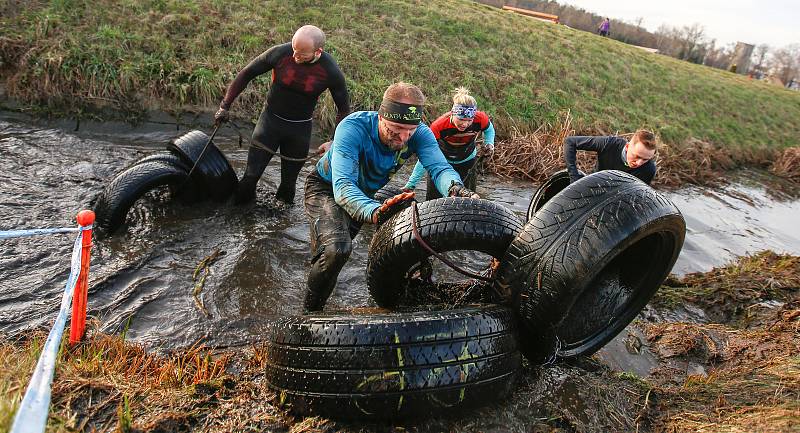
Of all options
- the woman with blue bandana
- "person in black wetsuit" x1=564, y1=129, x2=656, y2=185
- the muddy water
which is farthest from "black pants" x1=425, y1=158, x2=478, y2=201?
"person in black wetsuit" x1=564, y1=129, x2=656, y2=185

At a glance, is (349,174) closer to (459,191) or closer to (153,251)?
(459,191)

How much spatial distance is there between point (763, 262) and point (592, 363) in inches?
169

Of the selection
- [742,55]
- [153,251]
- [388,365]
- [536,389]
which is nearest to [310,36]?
[153,251]

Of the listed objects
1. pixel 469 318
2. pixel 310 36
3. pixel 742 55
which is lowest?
pixel 469 318

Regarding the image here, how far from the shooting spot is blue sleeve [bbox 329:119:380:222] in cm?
353

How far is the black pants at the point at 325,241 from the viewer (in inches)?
153

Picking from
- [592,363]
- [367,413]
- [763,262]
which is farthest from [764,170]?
[367,413]

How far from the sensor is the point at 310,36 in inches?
207

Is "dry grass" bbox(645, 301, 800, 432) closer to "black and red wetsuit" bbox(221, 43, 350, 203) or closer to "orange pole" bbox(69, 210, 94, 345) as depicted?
"orange pole" bbox(69, 210, 94, 345)

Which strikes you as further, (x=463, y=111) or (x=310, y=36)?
(x=463, y=111)

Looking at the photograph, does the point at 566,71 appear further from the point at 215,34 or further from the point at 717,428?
the point at 717,428

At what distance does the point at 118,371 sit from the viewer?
3.13m

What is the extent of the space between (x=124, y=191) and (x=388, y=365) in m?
3.89

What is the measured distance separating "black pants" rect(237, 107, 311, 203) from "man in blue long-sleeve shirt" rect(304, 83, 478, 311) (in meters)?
1.81
